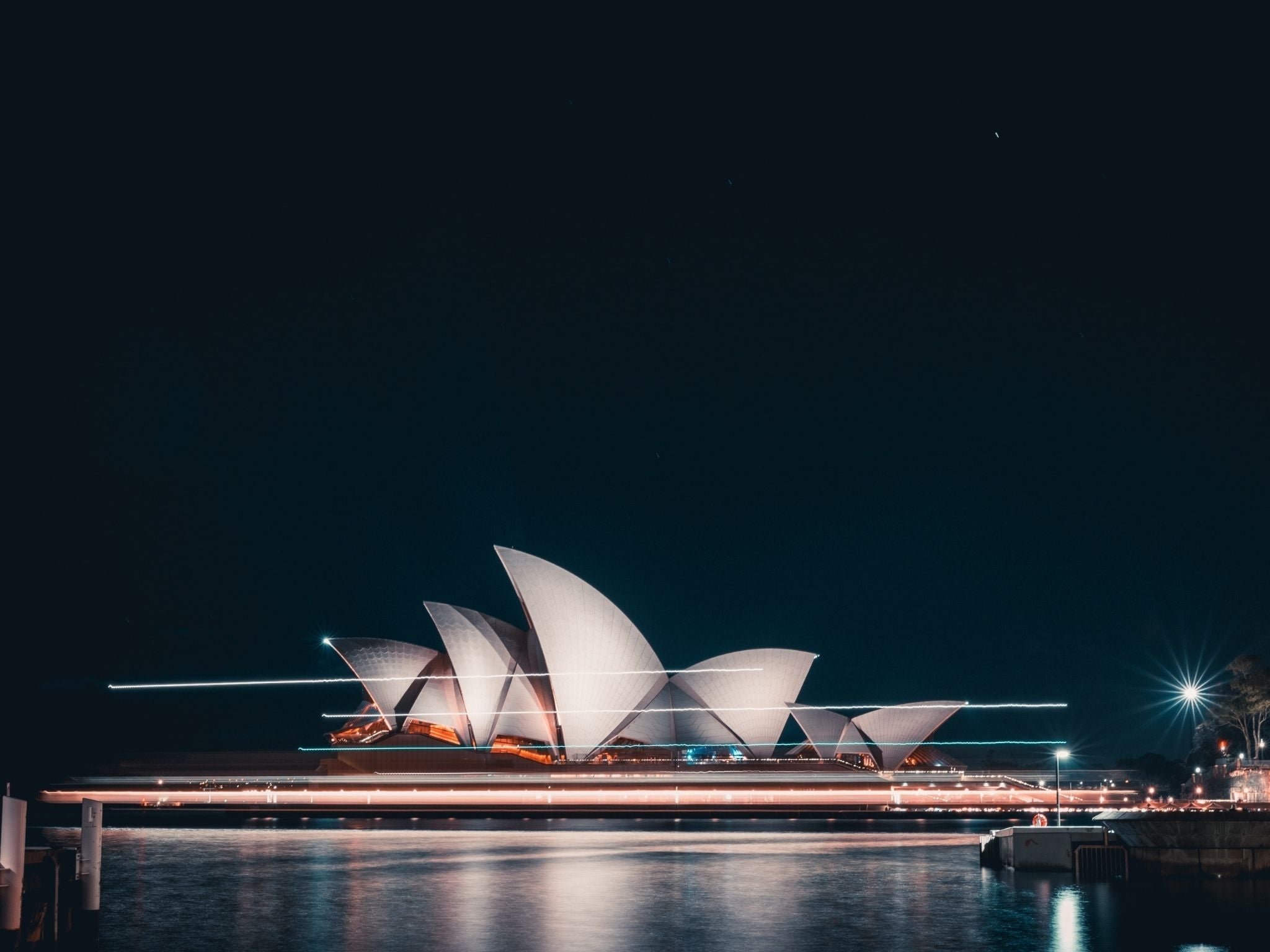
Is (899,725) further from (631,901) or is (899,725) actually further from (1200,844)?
(631,901)

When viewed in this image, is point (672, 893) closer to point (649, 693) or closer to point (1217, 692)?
point (649, 693)

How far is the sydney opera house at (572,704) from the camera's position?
59000 millimetres

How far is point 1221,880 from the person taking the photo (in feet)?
97.0

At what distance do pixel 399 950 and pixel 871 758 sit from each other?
5776 cm

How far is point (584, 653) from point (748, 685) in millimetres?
12189

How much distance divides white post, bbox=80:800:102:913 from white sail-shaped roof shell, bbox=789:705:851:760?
53.4 meters

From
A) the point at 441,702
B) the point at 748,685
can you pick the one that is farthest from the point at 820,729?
the point at 441,702

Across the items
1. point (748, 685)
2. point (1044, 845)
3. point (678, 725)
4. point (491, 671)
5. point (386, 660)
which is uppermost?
point (386, 660)

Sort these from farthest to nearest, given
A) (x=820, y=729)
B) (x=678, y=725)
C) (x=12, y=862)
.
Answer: (x=820, y=729) → (x=678, y=725) → (x=12, y=862)

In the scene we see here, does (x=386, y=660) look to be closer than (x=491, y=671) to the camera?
No

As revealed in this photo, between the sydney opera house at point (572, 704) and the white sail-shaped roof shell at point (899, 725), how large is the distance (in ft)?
0.26

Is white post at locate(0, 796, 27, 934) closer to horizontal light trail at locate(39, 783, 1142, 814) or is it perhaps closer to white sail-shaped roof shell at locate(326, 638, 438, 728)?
horizontal light trail at locate(39, 783, 1142, 814)

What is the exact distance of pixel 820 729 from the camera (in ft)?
234

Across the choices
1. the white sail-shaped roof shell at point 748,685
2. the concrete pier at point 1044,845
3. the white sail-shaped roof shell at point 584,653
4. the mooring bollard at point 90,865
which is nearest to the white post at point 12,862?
the mooring bollard at point 90,865
